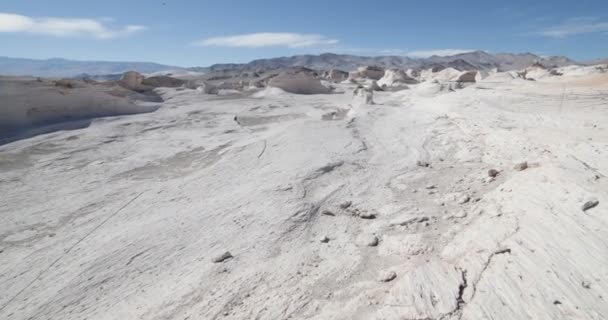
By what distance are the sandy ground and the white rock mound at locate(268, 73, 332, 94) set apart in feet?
46.2

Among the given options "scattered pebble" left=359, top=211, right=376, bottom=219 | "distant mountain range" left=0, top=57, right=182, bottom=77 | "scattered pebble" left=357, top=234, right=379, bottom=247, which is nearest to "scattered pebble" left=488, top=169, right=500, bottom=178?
"scattered pebble" left=359, top=211, right=376, bottom=219

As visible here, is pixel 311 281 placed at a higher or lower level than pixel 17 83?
lower

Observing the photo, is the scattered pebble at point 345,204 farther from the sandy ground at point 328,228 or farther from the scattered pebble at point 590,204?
the scattered pebble at point 590,204

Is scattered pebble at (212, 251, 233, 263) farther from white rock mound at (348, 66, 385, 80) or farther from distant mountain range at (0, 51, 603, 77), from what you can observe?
distant mountain range at (0, 51, 603, 77)

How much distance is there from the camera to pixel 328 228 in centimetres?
317

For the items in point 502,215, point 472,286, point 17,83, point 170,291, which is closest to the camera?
point 472,286

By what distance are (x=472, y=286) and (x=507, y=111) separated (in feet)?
18.2

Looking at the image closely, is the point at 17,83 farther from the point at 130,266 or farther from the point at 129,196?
the point at 130,266

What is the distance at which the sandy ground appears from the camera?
2094mm

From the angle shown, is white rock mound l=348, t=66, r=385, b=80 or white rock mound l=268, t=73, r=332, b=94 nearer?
white rock mound l=268, t=73, r=332, b=94

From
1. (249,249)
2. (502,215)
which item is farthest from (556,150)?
(249,249)

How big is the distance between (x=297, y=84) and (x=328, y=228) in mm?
17843

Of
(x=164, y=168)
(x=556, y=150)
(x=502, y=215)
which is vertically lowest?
(x=164, y=168)

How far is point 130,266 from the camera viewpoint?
9.14 feet
